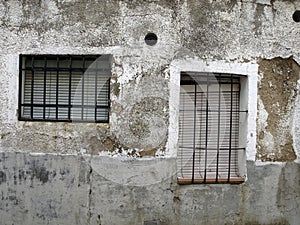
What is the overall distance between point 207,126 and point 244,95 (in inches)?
28.4

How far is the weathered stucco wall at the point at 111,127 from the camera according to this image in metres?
5.89

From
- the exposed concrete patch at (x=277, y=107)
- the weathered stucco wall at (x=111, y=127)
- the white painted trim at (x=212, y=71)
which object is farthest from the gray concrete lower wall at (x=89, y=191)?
the exposed concrete patch at (x=277, y=107)

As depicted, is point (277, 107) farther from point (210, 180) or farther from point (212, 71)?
point (210, 180)

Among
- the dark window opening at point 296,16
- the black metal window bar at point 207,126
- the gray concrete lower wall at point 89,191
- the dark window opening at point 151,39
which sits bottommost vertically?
the gray concrete lower wall at point 89,191

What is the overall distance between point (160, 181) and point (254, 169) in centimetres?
141

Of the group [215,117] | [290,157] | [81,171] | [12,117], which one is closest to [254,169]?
[290,157]

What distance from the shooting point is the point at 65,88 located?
242 inches

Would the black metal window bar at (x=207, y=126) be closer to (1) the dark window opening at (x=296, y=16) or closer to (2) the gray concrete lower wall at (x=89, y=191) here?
(2) the gray concrete lower wall at (x=89, y=191)

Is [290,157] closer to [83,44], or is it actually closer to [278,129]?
[278,129]

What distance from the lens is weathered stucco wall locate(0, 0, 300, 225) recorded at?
5891mm

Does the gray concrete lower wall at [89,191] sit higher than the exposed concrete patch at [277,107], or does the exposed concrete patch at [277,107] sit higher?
the exposed concrete patch at [277,107]

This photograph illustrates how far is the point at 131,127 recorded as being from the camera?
5914 mm

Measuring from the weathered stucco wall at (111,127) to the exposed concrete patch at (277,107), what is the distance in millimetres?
769

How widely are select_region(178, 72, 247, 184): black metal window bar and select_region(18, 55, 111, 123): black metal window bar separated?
122cm
